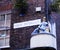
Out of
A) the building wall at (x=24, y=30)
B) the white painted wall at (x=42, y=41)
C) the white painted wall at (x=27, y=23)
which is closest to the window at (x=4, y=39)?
the building wall at (x=24, y=30)

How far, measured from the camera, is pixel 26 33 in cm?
1180

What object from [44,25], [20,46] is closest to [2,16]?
[20,46]

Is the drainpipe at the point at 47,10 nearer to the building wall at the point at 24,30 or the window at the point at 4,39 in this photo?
the building wall at the point at 24,30

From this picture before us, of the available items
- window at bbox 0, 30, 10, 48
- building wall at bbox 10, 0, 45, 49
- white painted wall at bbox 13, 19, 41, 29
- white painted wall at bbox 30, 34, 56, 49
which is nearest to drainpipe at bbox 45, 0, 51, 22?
building wall at bbox 10, 0, 45, 49

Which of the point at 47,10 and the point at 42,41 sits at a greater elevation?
the point at 47,10

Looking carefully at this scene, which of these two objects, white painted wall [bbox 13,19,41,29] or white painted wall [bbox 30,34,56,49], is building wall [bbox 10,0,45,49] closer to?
white painted wall [bbox 13,19,41,29]

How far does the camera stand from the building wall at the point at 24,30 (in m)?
11.7

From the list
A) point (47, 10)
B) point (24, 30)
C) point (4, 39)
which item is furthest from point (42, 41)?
point (4, 39)

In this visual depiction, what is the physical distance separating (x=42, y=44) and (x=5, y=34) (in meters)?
2.76

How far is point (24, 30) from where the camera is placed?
1190 centimetres

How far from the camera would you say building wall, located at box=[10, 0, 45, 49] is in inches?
460

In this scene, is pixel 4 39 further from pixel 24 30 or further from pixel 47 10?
pixel 47 10

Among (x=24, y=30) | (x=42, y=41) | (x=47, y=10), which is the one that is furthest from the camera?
(x=24, y=30)

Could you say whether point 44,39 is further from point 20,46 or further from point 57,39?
point 20,46
